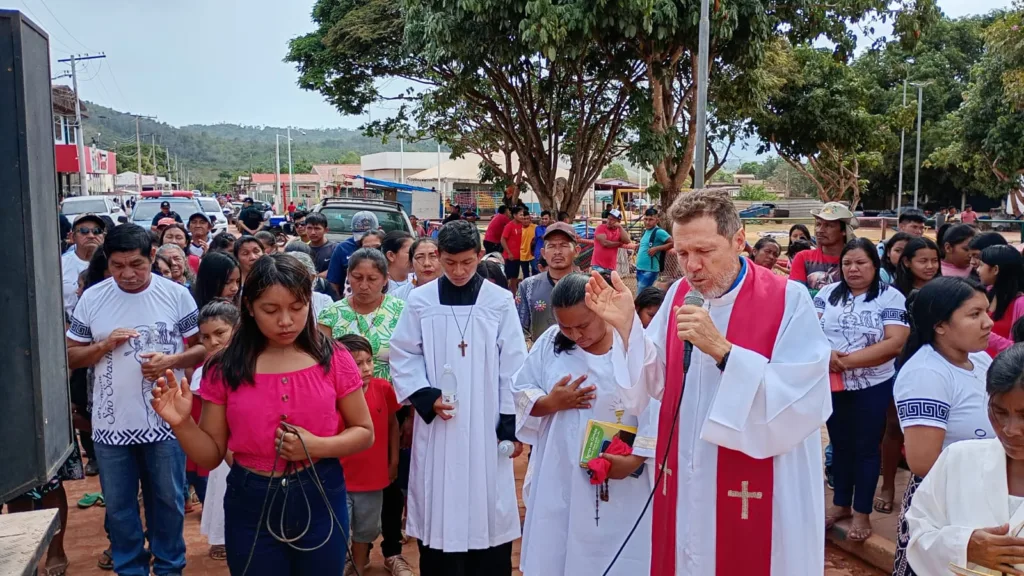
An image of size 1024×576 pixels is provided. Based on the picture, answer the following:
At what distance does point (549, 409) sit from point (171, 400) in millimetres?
1571

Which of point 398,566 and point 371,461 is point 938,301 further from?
point 398,566

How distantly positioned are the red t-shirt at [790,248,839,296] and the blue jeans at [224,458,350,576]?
4421mm

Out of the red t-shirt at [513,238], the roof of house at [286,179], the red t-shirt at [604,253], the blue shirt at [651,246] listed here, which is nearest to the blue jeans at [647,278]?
the blue shirt at [651,246]

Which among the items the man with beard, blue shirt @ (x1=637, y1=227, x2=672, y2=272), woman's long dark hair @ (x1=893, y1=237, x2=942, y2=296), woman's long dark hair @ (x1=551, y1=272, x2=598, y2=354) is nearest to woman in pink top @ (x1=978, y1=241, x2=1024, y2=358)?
woman's long dark hair @ (x1=893, y1=237, x2=942, y2=296)

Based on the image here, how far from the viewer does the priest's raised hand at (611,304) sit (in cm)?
313

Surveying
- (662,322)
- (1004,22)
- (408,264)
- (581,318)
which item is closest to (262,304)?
(581,318)

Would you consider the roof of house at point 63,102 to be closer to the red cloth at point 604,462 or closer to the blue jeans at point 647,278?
the blue jeans at point 647,278

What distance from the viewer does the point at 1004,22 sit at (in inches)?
687

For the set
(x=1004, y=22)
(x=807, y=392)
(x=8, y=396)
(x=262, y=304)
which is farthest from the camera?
(x=1004, y=22)

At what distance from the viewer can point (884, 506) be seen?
→ 5.70 m

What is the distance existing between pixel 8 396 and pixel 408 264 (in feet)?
13.7

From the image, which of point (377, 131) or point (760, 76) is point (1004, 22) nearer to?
point (760, 76)

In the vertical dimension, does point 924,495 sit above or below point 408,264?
below

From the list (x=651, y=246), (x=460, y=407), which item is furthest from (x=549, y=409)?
(x=651, y=246)
